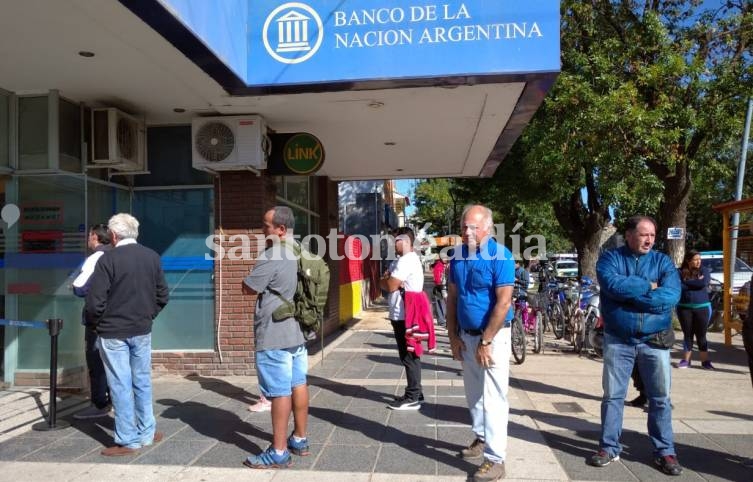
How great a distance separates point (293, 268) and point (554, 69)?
313 centimetres

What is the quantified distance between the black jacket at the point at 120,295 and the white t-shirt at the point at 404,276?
7.94 ft

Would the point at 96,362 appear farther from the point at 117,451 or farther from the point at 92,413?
the point at 117,451

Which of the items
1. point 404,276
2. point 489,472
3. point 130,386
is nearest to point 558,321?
point 404,276

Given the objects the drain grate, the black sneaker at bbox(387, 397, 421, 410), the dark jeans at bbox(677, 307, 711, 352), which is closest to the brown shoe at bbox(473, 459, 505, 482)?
the black sneaker at bbox(387, 397, 421, 410)

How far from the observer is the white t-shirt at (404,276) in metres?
6.09

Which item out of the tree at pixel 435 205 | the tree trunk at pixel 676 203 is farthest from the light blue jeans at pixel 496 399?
the tree at pixel 435 205

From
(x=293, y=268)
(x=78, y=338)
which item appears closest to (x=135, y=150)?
(x=78, y=338)

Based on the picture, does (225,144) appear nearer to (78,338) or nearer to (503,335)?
(78,338)

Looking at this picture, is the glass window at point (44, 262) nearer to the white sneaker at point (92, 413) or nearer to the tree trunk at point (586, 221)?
the white sneaker at point (92, 413)

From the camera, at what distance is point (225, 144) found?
7.23m

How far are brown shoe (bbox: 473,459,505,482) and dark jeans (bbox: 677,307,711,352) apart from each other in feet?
17.4

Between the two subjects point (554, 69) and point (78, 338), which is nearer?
point (554, 69)

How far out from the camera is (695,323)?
8.18m

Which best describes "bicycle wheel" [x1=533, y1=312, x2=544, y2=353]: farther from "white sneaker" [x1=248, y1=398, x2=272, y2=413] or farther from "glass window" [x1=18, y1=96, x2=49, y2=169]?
"glass window" [x1=18, y1=96, x2=49, y2=169]
